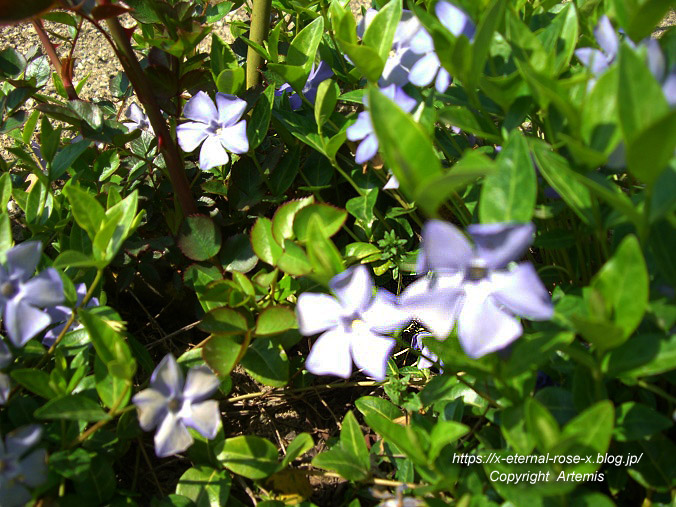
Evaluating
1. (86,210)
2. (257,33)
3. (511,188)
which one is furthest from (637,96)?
(257,33)

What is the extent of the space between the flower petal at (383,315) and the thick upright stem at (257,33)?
83cm

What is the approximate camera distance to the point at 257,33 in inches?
58.7

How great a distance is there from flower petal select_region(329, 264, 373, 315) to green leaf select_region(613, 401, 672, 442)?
369 mm

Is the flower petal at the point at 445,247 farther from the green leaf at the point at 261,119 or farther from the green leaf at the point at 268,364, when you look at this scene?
the green leaf at the point at 261,119

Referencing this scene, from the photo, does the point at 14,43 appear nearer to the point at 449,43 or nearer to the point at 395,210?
the point at 395,210

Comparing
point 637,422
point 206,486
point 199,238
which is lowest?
point 206,486

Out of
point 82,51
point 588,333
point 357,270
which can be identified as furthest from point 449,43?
point 82,51

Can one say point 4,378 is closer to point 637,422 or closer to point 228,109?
point 228,109

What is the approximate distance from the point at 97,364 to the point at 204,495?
28 cm

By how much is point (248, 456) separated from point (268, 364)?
6.6 inches

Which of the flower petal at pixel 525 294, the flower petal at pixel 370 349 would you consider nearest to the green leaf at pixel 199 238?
the flower petal at pixel 370 349

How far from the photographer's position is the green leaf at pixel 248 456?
0.99 m

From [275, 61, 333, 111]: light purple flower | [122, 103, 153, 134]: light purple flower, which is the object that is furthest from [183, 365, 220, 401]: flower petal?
[122, 103, 153, 134]: light purple flower

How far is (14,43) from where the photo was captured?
2.18m
